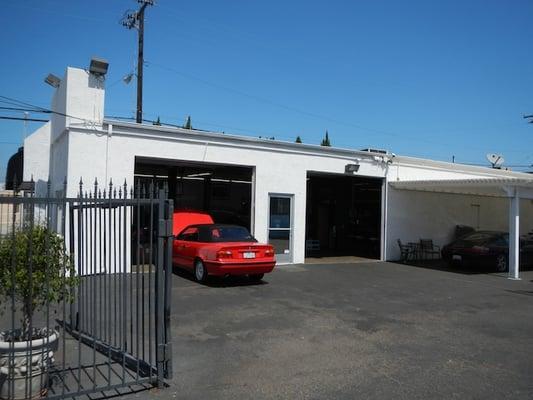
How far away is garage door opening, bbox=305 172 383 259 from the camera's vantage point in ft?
72.6

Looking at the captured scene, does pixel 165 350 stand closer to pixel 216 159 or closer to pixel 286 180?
pixel 216 159

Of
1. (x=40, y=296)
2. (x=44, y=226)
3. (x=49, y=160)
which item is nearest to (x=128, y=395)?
(x=40, y=296)

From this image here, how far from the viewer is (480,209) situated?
2269cm

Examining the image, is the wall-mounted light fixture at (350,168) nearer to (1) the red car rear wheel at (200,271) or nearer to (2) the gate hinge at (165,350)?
(1) the red car rear wheel at (200,271)

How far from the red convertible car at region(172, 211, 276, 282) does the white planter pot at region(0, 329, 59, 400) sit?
266 inches

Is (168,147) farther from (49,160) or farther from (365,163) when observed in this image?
(365,163)

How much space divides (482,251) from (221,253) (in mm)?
9747

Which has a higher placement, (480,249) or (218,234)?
(218,234)

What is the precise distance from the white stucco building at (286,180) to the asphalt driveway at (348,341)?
3809 mm

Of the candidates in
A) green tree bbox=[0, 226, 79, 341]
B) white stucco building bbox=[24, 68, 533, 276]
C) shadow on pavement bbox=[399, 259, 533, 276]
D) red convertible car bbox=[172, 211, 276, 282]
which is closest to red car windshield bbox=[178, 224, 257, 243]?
red convertible car bbox=[172, 211, 276, 282]

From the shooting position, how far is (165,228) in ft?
17.8

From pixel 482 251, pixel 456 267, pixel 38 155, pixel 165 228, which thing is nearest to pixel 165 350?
pixel 165 228

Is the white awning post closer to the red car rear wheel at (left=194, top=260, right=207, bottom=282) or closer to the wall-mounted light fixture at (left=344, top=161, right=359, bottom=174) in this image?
the wall-mounted light fixture at (left=344, top=161, right=359, bottom=174)

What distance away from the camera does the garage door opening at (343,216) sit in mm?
22125
